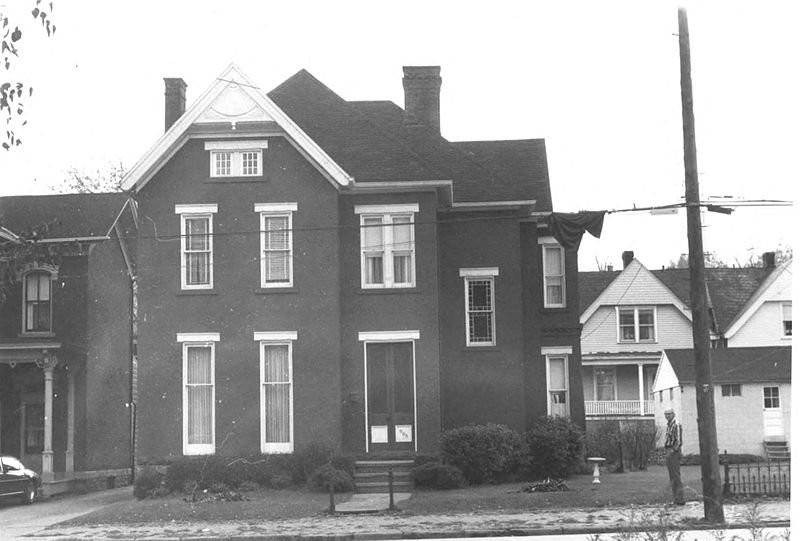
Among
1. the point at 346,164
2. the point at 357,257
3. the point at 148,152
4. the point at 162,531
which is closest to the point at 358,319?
the point at 357,257

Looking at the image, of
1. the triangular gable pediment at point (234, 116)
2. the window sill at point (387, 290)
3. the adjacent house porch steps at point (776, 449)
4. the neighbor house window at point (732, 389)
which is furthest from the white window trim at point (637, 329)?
the triangular gable pediment at point (234, 116)

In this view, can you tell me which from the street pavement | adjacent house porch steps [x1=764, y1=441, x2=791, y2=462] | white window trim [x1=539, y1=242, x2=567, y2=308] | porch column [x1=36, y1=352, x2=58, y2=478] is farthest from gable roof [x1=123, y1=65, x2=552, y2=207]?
the street pavement

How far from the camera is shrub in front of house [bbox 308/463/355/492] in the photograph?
79.0ft

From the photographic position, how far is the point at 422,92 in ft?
104

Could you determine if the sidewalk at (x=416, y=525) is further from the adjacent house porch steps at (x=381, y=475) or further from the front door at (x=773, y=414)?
the front door at (x=773, y=414)

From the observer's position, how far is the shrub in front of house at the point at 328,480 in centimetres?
2408

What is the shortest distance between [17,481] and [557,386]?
43.3 feet

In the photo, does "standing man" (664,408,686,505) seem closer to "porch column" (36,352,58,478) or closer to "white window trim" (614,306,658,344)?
"white window trim" (614,306,658,344)

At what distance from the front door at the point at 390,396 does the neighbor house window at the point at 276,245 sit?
2.54m

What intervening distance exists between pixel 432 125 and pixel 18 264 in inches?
679

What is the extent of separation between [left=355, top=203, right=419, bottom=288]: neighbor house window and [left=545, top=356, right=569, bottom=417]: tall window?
5329 mm

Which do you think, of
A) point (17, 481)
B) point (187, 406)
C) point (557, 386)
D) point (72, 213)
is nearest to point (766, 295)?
point (557, 386)

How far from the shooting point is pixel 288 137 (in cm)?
2588

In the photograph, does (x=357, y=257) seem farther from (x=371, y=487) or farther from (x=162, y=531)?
(x=162, y=531)
